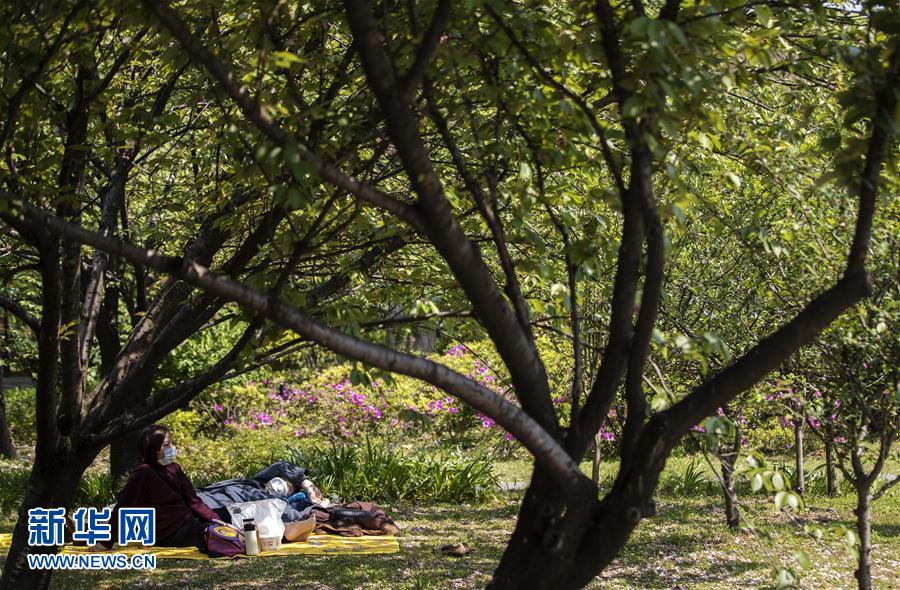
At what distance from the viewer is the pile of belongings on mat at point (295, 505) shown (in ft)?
26.3

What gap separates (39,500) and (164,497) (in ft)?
6.73

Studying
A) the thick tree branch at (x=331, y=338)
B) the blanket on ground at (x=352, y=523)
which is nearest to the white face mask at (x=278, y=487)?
the blanket on ground at (x=352, y=523)

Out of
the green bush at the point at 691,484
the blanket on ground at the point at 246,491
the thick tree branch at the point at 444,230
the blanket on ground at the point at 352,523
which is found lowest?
the blanket on ground at the point at 352,523

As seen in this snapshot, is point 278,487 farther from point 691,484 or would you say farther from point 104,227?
point 691,484

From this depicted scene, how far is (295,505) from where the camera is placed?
8.38 metres

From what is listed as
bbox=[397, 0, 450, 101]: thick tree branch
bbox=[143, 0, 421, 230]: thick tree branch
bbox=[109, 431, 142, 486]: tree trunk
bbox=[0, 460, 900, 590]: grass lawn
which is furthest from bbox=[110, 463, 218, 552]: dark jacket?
bbox=[397, 0, 450, 101]: thick tree branch

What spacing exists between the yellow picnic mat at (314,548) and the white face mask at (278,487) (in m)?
0.86

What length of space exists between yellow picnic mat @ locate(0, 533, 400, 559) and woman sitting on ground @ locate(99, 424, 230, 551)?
130 mm

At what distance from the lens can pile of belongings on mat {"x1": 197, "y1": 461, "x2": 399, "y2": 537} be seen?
8.01 m

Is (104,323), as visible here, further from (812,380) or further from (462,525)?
(812,380)

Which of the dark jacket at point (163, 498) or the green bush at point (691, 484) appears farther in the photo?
the green bush at point (691, 484)

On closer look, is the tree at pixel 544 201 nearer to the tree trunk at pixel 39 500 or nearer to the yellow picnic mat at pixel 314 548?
the tree trunk at pixel 39 500

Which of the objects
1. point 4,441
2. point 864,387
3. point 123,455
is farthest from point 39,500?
point 4,441

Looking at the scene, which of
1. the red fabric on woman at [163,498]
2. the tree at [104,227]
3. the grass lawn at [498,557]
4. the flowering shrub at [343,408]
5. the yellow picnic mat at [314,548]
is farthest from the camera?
the flowering shrub at [343,408]
